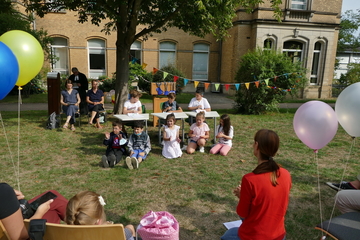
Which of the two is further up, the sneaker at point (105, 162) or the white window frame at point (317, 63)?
the white window frame at point (317, 63)

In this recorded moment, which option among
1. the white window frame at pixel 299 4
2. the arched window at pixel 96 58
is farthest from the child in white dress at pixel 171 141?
the white window frame at pixel 299 4

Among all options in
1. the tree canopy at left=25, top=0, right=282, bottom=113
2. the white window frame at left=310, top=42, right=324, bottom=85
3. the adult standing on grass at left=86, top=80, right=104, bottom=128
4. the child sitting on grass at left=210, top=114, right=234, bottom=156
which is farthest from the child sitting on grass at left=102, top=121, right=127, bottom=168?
the white window frame at left=310, top=42, right=324, bottom=85

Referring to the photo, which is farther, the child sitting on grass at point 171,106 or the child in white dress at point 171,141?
the child sitting on grass at point 171,106

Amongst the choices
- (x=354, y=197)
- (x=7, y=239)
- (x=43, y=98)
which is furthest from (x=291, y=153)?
(x=43, y=98)

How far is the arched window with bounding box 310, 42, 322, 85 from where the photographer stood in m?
18.7

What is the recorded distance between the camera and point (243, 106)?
469 inches

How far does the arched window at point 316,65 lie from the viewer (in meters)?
18.7

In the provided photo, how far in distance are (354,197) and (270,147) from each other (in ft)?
5.91

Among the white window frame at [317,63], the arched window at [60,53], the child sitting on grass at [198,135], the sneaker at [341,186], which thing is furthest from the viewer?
the arched window at [60,53]

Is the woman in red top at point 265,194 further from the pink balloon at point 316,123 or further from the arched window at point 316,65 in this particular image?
the arched window at point 316,65

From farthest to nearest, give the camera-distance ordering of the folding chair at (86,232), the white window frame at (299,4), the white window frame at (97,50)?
the white window frame at (97,50) → the white window frame at (299,4) → the folding chair at (86,232)

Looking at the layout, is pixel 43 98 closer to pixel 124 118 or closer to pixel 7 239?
pixel 124 118

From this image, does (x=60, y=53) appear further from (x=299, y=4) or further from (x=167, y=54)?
(x=299, y=4)

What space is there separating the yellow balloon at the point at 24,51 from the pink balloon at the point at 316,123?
3.68 m
